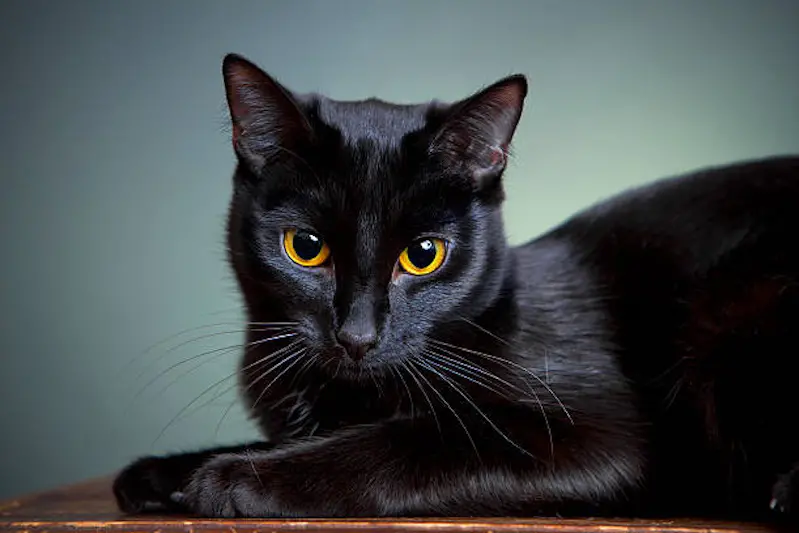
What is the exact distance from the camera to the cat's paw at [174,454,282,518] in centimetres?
81

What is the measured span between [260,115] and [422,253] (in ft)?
0.82

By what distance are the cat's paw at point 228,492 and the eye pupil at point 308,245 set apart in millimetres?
232

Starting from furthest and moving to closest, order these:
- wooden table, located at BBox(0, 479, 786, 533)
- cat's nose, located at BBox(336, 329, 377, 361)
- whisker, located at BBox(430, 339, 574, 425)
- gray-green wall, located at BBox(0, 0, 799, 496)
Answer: gray-green wall, located at BBox(0, 0, 799, 496) < whisker, located at BBox(430, 339, 574, 425) < cat's nose, located at BBox(336, 329, 377, 361) < wooden table, located at BBox(0, 479, 786, 533)

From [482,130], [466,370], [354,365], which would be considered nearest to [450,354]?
[466,370]

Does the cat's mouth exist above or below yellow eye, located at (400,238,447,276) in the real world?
below

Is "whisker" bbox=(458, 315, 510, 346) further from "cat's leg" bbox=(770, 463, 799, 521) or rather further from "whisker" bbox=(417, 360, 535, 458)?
"cat's leg" bbox=(770, 463, 799, 521)

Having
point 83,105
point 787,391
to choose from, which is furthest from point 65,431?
point 787,391

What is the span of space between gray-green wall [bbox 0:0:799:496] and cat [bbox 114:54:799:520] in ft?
2.18

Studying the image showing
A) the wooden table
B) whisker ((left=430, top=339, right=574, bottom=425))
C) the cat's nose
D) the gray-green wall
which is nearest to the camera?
the wooden table

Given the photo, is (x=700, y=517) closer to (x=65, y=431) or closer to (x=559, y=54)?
(x=559, y=54)

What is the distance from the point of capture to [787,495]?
817mm

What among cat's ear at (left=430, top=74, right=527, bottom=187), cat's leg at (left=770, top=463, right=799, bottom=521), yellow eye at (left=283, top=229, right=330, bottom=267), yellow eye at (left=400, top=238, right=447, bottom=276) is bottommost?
cat's leg at (left=770, top=463, right=799, bottom=521)

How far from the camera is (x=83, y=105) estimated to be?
173 cm

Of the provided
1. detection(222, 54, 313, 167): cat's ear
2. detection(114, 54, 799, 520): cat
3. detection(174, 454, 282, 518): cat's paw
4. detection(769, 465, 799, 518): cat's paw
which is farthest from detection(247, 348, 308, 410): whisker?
detection(769, 465, 799, 518): cat's paw
